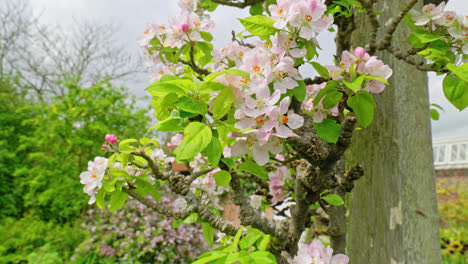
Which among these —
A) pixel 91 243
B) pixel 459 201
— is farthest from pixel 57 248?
pixel 459 201

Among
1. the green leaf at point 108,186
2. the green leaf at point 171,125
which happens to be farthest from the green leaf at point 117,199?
the green leaf at point 171,125

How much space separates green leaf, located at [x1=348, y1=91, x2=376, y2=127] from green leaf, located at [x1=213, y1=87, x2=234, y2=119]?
0.35m

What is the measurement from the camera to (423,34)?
3.18ft

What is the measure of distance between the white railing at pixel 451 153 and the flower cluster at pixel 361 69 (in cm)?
1122

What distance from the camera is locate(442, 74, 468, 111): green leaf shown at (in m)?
0.82

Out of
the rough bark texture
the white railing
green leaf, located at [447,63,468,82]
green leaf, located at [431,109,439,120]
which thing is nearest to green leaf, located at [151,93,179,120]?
green leaf, located at [447,63,468,82]

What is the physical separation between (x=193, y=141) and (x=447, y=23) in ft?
3.04

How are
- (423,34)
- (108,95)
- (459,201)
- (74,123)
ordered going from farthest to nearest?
(459,201) → (108,95) → (74,123) → (423,34)

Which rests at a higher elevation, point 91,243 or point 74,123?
point 74,123

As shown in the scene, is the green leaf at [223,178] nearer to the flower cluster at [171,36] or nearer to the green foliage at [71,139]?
the flower cluster at [171,36]

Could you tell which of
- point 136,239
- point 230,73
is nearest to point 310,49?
point 230,73

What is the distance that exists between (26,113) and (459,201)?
12377mm

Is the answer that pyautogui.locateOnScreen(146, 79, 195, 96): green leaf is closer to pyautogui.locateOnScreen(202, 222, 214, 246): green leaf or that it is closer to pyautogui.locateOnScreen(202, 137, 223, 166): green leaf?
pyautogui.locateOnScreen(202, 137, 223, 166): green leaf

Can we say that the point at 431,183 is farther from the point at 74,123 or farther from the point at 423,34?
the point at 74,123
